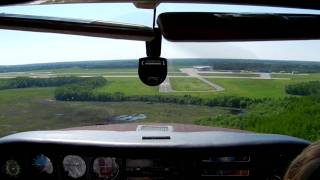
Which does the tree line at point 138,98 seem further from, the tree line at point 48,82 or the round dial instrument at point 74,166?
the round dial instrument at point 74,166

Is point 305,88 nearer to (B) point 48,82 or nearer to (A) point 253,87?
(A) point 253,87

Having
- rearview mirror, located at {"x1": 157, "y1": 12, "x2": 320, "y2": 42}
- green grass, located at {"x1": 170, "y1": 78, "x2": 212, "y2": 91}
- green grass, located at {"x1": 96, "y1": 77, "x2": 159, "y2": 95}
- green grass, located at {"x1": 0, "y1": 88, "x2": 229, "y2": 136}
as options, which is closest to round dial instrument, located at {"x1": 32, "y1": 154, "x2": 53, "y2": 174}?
green grass, located at {"x1": 0, "y1": 88, "x2": 229, "y2": 136}

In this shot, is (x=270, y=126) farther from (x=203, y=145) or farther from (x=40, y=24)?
(x=40, y=24)

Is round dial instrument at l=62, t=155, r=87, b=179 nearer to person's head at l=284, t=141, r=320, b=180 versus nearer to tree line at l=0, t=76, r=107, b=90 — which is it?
tree line at l=0, t=76, r=107, b=90

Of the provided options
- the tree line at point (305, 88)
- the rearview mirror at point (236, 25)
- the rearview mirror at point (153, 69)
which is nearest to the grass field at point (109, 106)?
the tree line at point (305, 88)

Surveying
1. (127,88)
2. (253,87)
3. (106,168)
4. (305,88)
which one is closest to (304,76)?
(305,88)
